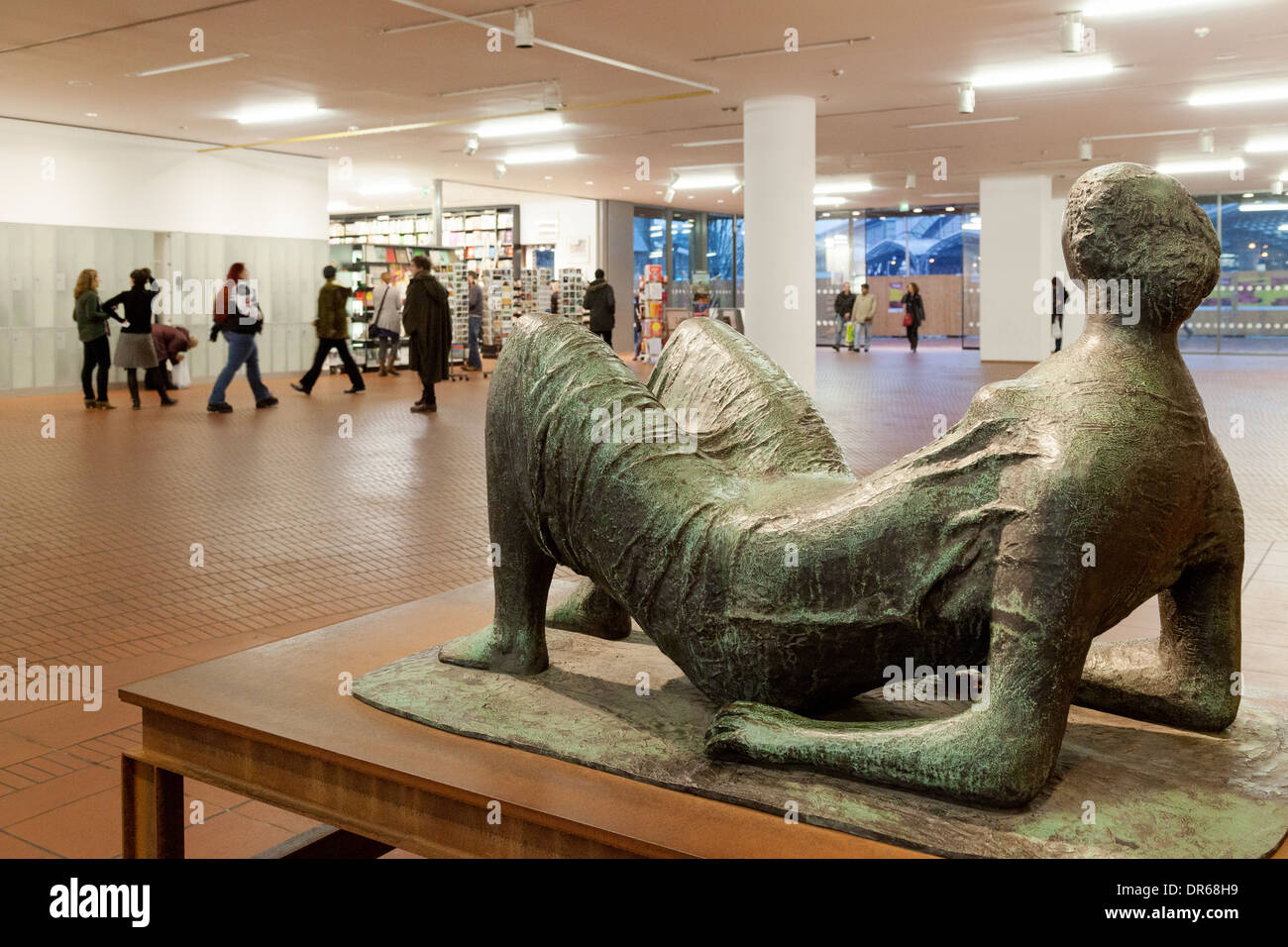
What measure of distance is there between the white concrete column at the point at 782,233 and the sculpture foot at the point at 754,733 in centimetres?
1142

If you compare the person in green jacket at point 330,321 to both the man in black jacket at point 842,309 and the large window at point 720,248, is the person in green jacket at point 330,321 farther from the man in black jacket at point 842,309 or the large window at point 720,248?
the large window at point 720,248

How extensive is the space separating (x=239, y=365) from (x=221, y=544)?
7763 mm

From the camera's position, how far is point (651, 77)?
41.3 feet

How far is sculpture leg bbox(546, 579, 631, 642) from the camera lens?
239 cm

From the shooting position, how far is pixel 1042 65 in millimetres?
11953

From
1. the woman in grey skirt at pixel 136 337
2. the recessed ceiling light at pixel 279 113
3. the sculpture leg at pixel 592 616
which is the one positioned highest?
the recessed ceiling light at pixel 279 113

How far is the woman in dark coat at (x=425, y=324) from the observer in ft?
42.8

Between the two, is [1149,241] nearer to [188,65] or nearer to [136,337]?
[188,65]

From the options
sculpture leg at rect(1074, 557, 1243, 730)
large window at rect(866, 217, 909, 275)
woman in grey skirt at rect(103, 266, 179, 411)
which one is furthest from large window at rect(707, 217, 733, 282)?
sculpture leg at rect(1074, 557, 1243, 730)

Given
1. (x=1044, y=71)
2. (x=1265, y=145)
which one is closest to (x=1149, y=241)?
(x=1044, y=71)

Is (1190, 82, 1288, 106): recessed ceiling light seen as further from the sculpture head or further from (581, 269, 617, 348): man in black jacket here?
the sculpture head

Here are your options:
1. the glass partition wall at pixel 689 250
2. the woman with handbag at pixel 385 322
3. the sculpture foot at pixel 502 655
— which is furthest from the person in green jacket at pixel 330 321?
the glass partition wall at pixel 689 250
